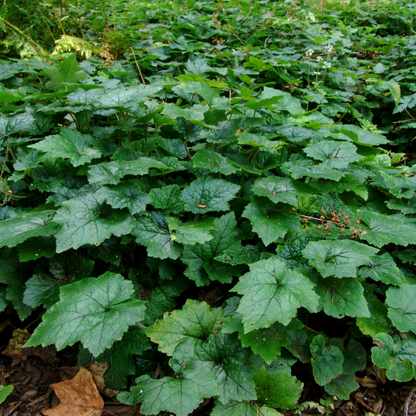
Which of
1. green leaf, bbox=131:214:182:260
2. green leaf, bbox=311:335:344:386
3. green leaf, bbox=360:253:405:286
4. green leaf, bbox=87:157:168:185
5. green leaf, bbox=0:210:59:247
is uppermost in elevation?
green leaf, bbox=87:157:168:185

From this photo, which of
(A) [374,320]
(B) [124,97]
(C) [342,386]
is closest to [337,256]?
(A) [374,320]

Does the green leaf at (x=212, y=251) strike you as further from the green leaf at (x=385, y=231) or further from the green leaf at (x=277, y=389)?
the green leaf at (x=385, y=231)

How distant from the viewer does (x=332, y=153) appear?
2.22 m

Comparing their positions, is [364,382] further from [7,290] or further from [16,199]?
[16,199]

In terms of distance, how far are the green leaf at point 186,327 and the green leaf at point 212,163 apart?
0.90m

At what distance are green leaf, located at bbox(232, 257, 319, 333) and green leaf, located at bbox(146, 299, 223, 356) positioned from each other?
32 cm

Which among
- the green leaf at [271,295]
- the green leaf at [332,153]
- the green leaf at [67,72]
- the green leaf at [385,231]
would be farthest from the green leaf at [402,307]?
the green leaf at [67,72]

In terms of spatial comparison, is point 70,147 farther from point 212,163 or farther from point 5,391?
point 5,391

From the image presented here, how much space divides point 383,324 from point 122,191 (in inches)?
71.6

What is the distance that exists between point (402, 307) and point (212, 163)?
59.6 inches

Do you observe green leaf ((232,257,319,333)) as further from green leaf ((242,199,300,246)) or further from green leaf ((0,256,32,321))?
green leaf ((0,256,32,321))

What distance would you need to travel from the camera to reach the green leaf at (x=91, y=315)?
4.44 ft

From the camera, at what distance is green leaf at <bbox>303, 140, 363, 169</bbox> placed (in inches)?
85.0

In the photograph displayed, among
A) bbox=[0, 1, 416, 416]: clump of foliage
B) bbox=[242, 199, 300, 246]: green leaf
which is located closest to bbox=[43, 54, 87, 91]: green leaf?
bbox=[0, 1, 416, 416]: clump of foliage
